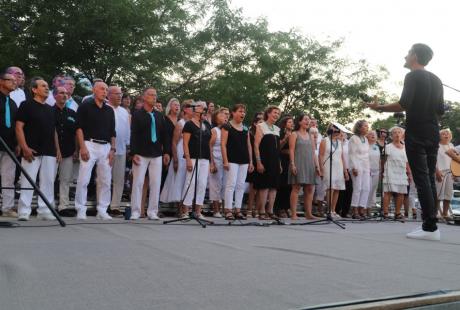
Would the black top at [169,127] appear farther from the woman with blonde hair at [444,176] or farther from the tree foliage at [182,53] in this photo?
the tree foliage at [182,53]

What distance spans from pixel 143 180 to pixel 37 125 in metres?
1.63

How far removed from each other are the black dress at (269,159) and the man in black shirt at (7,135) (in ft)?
12.0

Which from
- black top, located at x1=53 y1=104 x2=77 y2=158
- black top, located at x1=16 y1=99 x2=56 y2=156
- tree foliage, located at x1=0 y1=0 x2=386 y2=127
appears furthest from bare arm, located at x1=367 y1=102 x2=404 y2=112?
tree foliage, located at x1=0 y1=0 x2=386 y2=127

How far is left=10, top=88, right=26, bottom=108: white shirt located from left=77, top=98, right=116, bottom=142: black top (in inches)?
47.5

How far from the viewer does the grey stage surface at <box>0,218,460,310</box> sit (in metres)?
2.47

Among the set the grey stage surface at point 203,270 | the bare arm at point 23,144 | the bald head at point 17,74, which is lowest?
the grey stage surface at point 203,270

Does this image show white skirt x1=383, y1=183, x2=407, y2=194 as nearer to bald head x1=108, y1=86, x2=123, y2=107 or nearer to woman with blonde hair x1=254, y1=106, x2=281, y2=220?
woman with blonde hair x1=254, y1=106, x2=281, y2=220

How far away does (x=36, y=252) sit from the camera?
12.1 ft

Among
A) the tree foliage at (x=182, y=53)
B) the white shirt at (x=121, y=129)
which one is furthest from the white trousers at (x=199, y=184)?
the tree foliage at (x=182, y=53)

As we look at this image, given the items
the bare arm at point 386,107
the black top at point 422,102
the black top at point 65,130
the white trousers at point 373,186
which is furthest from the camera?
the white trousers at point 373,186

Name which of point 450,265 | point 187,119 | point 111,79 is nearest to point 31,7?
point 111,79

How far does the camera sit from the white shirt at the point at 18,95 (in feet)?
24.6

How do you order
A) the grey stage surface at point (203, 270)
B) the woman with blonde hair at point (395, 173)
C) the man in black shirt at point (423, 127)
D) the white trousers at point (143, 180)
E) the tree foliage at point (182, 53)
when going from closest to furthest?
the grey stage surface at point (203, 270)
the man in black shirt at point (423, 127)
the white trousers at point (143, 180)
the woman with blonde hair at point (395, 173)
the tree foliage at point (182, 53)

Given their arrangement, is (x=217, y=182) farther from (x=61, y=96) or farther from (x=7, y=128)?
(x=7, y=128)
